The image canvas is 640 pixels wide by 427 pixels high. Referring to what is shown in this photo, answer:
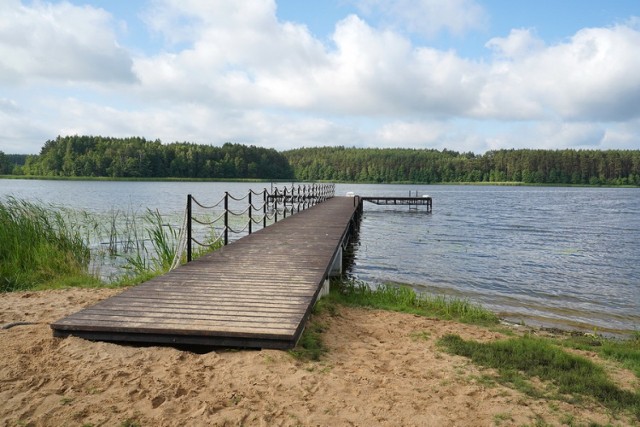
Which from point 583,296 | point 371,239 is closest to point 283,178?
point 371,239

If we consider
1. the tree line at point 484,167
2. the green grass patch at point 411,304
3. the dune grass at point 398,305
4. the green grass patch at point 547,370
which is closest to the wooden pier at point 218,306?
the dune grass at point 398,305

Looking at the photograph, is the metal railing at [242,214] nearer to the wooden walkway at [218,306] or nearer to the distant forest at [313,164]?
the wooden walkway at [218,306]

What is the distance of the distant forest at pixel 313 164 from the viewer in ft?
362

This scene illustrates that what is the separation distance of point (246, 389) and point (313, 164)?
142185 millimetres

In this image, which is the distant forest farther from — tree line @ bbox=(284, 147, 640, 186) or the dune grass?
the dune grass

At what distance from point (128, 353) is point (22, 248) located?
707cm

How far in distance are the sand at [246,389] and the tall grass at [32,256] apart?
4600mm

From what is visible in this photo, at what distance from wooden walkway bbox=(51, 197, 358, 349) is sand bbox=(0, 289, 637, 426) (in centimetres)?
16

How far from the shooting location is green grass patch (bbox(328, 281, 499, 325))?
28.2 feet

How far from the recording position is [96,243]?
17047mm

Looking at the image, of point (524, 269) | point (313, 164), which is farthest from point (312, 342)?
point (313, 164)

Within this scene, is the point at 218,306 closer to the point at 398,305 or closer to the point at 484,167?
the point at 398,305

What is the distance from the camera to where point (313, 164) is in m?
146

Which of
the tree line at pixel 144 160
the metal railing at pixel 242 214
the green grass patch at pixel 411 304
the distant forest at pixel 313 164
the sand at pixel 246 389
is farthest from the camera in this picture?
the distant forest at pixel 313 164
